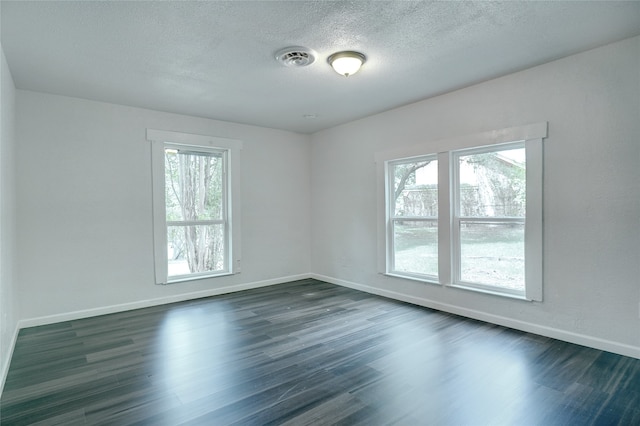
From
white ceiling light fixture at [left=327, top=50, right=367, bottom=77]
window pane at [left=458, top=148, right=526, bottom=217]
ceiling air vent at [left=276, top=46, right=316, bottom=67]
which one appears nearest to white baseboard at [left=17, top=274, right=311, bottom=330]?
window pane at [left=458, top=148, right=526, bottom=217]

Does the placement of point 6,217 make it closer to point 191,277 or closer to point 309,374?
point 191,277

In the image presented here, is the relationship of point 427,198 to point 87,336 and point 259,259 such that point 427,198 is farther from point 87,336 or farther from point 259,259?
point 87,336

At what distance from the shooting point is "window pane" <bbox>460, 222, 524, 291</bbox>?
3.51 m

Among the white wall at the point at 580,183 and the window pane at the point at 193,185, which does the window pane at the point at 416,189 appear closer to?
the white wall at the point at 580,183

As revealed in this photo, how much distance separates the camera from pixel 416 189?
4480mm

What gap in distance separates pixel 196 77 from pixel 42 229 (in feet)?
7.90

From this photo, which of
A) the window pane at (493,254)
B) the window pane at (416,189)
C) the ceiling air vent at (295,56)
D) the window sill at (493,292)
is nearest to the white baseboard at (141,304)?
the window pane at (416,189)

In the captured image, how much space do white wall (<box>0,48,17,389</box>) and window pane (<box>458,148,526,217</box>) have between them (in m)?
4.34

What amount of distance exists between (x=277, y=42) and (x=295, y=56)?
253 millimetres

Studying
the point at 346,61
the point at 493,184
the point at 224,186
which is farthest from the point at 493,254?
the point at 224,186

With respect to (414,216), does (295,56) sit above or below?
above

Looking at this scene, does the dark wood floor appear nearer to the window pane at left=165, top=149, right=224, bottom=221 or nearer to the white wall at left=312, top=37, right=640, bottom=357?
the white wall at left=312, top=37, right=640, bottom=357

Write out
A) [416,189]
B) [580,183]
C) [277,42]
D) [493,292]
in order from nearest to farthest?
[277,42] < [580,183] < [493,292] < [416,189]

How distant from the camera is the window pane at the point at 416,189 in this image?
14.1ft
